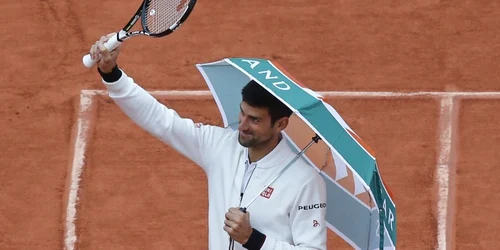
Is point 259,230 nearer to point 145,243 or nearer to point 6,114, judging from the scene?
point 145,243

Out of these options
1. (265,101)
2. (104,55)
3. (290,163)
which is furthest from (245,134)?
(104,55)

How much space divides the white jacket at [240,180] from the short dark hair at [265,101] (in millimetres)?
250

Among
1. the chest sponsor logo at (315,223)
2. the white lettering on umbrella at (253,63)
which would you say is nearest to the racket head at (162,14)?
the white lettering on umbrella at (253,63)

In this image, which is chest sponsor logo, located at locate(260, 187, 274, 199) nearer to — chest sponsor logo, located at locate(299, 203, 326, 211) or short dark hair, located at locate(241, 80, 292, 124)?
chest sponsor logo, located at locate(299, 203, 326, 211)

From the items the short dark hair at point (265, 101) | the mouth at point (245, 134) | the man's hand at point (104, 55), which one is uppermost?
the man's hand at point (104, 55)

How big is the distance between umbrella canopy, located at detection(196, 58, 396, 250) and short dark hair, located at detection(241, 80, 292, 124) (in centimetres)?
11

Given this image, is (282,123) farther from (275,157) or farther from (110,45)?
(110,45)

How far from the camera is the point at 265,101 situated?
5.88 metres

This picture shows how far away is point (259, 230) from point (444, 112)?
451 cm

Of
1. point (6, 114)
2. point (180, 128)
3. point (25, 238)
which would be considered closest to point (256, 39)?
point (6, 114)

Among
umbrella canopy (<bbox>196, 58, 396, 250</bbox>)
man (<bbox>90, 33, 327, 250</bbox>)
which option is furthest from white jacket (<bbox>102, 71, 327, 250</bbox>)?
umbrella canopy (<bbox>196, 58, 396, 250</bbox>)

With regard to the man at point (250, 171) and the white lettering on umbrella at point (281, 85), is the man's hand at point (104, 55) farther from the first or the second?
the white lettering on umbrella at point (281, 85)

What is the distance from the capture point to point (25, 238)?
8.89m

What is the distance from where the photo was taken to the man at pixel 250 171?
580cm
